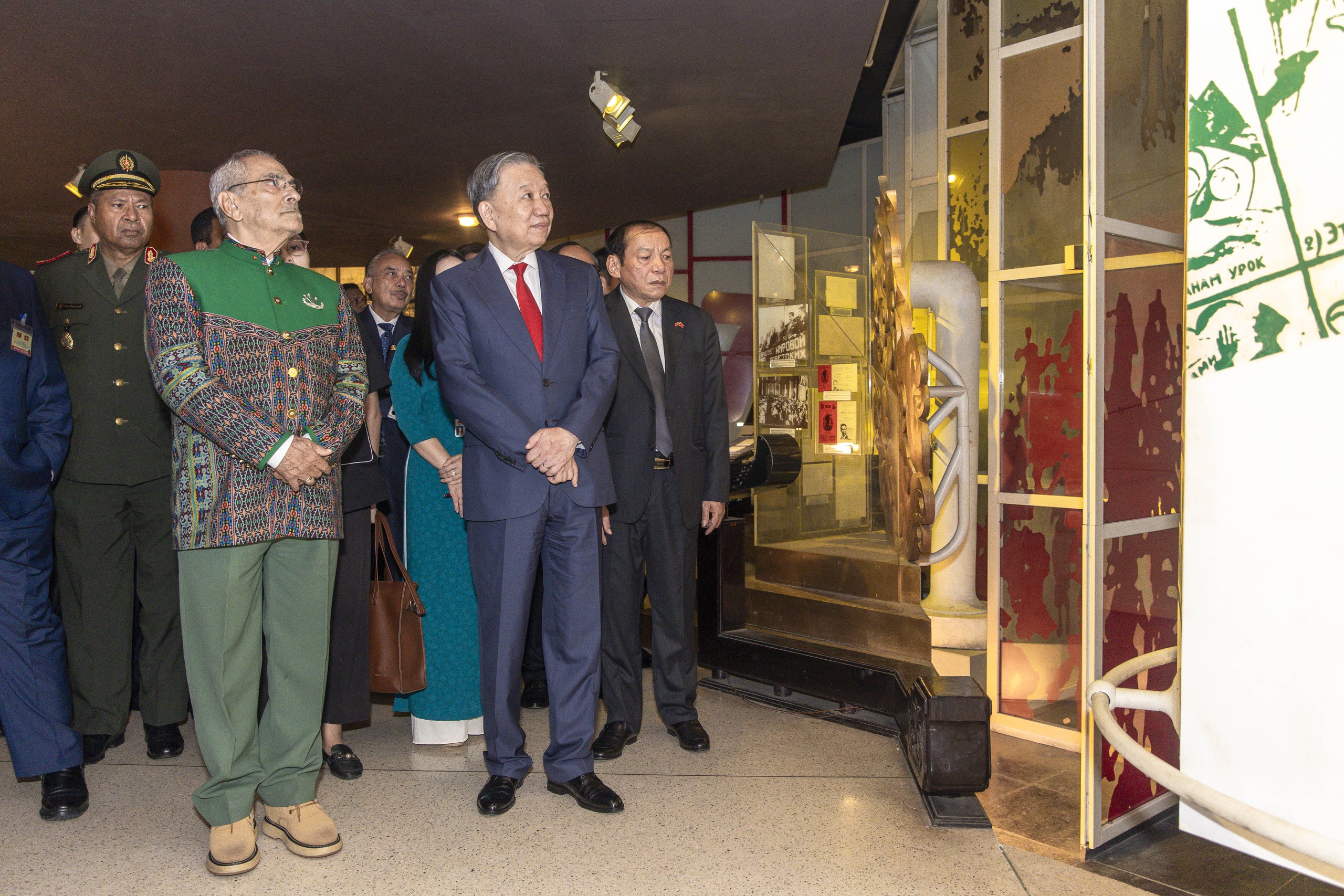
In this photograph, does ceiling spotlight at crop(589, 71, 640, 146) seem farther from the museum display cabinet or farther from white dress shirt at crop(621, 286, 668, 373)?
white dress shirt at crop(621, 286, 668, 373)

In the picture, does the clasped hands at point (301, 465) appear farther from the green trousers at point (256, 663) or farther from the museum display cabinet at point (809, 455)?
the museum display cabinet at point (809, 455)

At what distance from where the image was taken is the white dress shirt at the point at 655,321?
2.94 meters

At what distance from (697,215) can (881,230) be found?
7821 mm

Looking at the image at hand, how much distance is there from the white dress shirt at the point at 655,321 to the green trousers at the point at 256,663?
1149mm

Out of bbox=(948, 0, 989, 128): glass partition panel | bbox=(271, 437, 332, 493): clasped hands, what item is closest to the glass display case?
bbox=(948, 0, 989, 128): glass partition panel

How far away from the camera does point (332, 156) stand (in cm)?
700

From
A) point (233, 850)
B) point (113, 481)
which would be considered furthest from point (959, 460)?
point (113, 481)

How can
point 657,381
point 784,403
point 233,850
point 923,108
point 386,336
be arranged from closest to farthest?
point 233,850 → point 657,381 → point 386,336 → point 784,403 → point 923,108

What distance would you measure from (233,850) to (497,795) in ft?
1.98

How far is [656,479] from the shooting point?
2910 mm

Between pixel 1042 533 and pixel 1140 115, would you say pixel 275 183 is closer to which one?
pixel 1140 115

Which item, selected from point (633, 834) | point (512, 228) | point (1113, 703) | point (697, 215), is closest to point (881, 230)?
point (512, 228)

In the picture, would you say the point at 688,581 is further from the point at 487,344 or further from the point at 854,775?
the point at 487,344

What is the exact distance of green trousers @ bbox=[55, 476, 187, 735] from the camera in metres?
2.74
